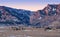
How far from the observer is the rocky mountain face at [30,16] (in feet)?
45.2

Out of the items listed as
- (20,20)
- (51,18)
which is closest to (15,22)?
(20,20)

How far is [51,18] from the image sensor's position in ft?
47.7

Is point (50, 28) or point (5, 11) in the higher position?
point (5, 11)

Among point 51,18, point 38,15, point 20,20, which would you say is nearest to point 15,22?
point 20,20

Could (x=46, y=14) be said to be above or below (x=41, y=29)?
above

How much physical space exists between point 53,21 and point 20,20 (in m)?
2.56

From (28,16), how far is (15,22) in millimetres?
1141

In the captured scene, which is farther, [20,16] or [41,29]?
[20,16]

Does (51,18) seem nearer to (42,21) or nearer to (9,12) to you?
(42,21)

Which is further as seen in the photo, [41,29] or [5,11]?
[5,11]

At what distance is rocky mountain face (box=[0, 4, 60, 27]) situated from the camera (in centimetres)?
1377

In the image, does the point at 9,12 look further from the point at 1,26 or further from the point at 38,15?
the point at 38,15

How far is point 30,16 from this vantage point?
14141 millimetres

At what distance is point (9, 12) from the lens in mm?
14281
